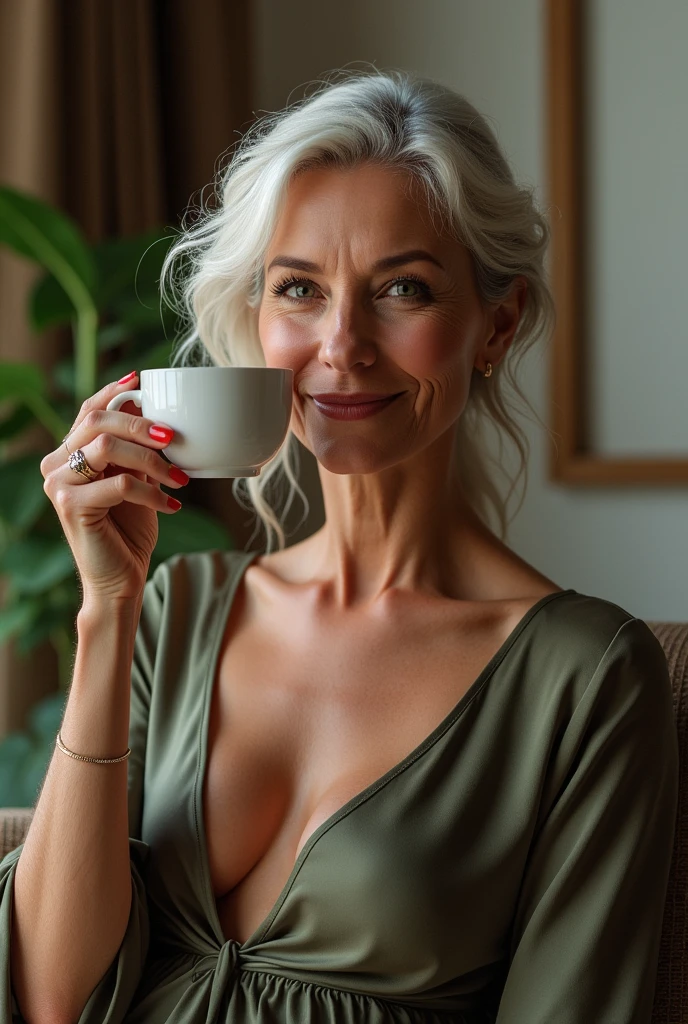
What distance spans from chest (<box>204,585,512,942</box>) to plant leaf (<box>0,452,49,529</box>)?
0.85 meters

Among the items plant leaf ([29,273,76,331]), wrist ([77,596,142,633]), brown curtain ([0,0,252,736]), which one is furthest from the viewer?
brown curtain ([0,0,252,736])

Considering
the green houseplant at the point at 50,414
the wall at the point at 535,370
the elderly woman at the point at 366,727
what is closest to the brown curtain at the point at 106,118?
the green houseplant at the point at 50,414


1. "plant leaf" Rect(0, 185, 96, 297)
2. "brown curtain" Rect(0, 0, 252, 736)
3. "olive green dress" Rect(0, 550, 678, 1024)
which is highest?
"brown curtain" Rect(0, 0, 252, 736)

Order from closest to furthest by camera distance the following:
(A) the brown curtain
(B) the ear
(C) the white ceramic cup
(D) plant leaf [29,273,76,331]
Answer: (C) the white ceramic cup
(B) the ear
(D) plant leaf [29,273,76,331]
(A) the brown curtain

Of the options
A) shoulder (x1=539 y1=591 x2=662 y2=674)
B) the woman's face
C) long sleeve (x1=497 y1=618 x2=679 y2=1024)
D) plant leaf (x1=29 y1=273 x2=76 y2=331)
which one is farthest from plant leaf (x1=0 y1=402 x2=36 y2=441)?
long sleeve (x1=497 y1=618 x2=679 y2=1024)

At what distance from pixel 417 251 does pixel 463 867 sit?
64 centimetres

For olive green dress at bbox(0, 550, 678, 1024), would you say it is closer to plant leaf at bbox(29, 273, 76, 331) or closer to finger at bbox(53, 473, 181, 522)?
finger at bbox(53, 473, 181, 522)

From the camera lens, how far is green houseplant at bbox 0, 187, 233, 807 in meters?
2.09

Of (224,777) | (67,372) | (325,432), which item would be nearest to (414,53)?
(67,372)

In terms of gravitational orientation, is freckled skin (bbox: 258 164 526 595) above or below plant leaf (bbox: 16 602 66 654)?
above

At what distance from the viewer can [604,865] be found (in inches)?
45.5

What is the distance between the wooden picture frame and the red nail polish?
1.73 m

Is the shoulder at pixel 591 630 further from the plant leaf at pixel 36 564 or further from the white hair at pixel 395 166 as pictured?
the plant leaf at pixel 36 564

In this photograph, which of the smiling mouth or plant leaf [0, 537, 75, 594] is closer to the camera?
the smiling mouth
